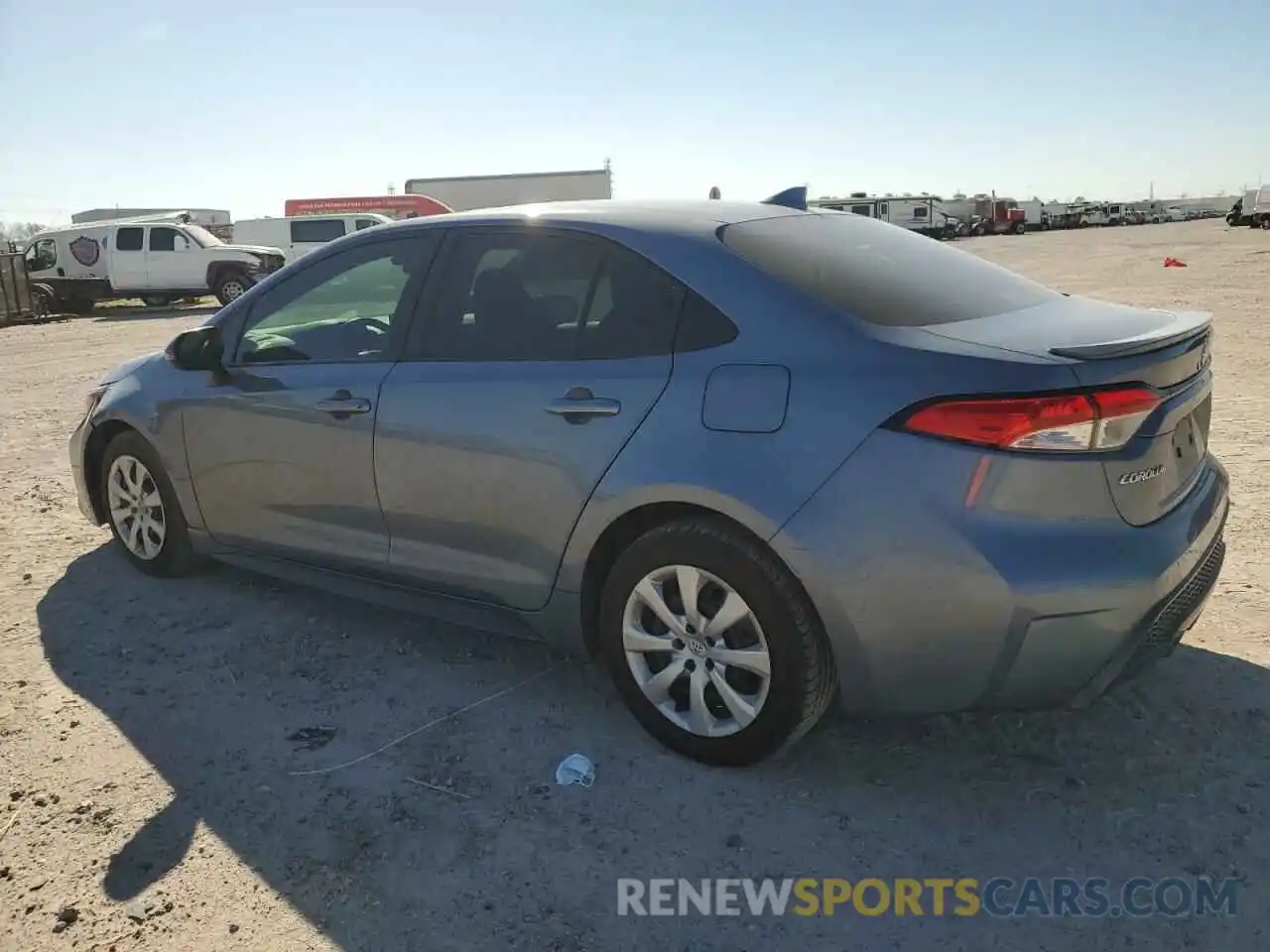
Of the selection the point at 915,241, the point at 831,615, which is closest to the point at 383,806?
the point at 831,615

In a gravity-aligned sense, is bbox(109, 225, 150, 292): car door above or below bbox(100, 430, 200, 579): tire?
above

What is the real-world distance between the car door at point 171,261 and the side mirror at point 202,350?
70.8ft

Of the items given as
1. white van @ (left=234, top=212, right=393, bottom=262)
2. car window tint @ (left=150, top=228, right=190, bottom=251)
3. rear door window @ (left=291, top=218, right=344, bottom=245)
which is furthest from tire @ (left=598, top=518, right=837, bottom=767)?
rear door window @ (left=291, top=218, right=344, bottom=245)

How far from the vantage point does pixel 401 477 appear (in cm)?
348

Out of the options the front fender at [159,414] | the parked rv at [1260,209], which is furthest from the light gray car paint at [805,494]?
the parked rv at [1260,209]

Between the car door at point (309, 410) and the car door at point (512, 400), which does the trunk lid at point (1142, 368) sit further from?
the car door at point (309, 410)

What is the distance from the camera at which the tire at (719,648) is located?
2719mm

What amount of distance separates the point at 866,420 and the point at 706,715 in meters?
0.99

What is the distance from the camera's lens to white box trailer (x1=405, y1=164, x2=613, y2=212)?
36031 millimetres

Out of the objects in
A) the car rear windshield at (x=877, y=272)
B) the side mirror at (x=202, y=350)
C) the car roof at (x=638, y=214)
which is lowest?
the side mirror at (x=202, y=350)

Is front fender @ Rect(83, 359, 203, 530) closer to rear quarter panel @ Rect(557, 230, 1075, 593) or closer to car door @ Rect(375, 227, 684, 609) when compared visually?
car door @ Rect(375, 227, 684, 609)

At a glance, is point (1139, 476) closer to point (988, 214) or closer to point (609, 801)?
point (609, 801)

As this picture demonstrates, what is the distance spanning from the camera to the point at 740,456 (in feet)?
8.93

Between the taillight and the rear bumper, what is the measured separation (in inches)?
2.8
